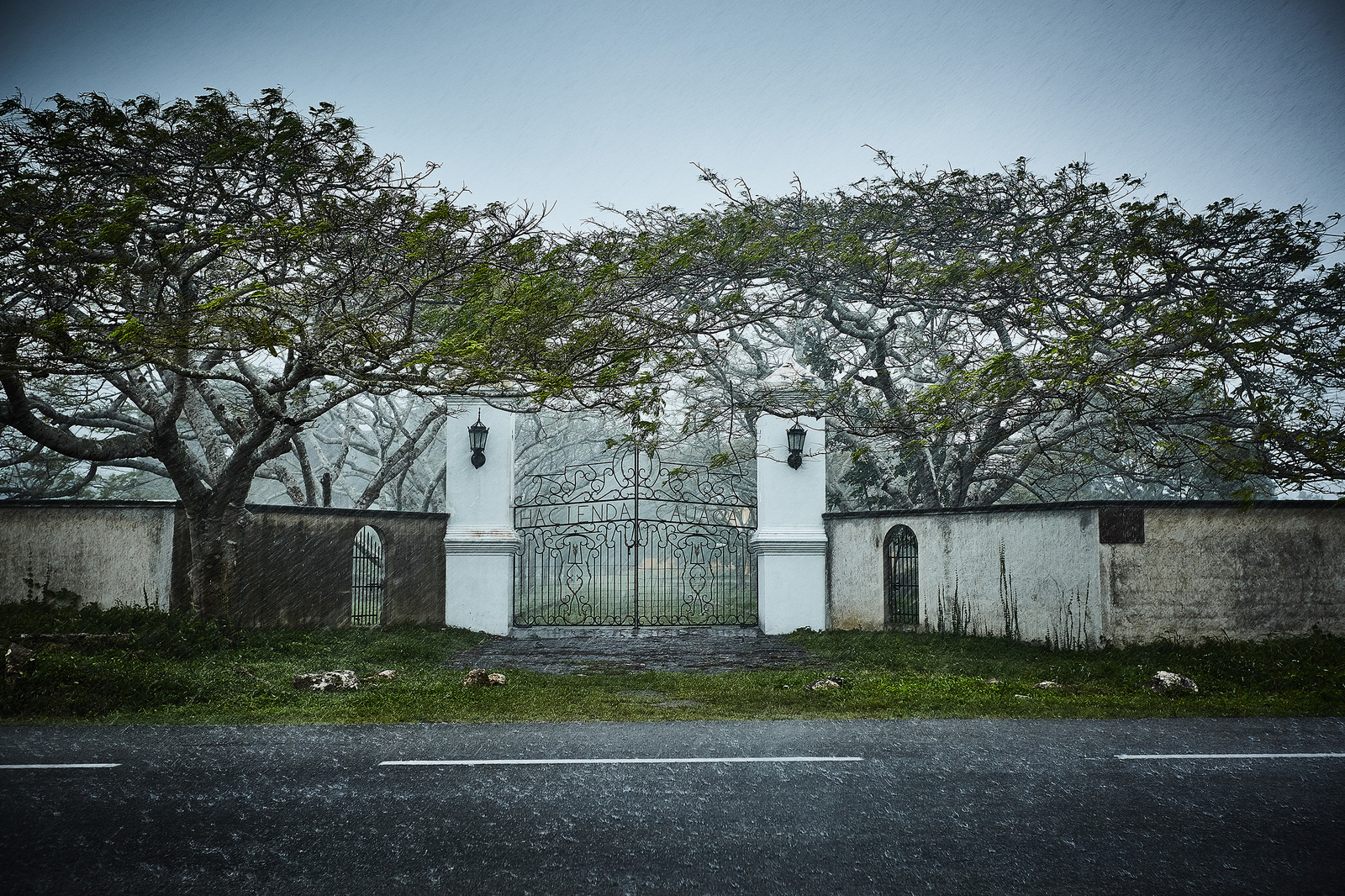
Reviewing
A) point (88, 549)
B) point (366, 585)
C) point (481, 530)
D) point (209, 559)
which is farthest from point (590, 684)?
point (88, 549)

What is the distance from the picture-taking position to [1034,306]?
12.1 meters

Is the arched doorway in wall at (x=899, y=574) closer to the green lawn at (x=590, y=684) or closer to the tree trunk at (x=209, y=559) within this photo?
the green lawn at (x=590, y=684)

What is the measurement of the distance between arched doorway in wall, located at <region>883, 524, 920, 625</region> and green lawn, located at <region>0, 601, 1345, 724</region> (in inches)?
102

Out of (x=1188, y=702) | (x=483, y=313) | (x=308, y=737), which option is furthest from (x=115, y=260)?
(x=1188, y=702)

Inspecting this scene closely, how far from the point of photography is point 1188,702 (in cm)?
797

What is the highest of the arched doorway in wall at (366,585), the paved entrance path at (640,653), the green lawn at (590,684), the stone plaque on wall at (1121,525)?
the stone plaque on wall at (1121,525)

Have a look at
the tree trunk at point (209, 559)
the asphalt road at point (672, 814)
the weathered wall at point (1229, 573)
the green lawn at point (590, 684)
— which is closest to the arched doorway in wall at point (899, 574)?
the green lawn at point (590, 684)

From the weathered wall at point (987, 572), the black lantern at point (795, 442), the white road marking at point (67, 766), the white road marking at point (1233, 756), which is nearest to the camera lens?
the white road marking at point (67, 766)

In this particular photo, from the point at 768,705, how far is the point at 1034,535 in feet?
19.2

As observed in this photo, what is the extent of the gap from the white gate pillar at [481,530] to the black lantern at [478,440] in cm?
8

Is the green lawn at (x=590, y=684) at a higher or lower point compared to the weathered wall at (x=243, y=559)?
lower

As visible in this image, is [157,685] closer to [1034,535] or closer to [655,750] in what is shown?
[655,750]

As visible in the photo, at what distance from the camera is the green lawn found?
753 cm

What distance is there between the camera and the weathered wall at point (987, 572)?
11.2 meters
